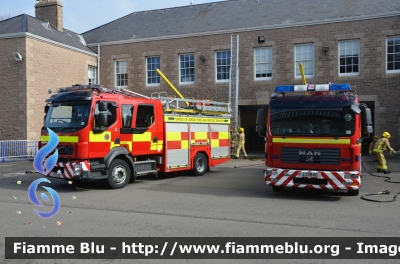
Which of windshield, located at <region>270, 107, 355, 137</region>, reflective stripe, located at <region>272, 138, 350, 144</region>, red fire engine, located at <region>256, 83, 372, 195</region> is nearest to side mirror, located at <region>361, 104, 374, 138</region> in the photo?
red fire engine, located at <region>256, 83, 372, 195</region>

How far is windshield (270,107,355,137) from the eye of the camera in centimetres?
945

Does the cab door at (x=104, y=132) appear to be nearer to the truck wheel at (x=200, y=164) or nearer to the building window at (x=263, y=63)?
the truck wheel at (x=200, y=164)

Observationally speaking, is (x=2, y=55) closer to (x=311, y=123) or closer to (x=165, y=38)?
(x=165, y=38)

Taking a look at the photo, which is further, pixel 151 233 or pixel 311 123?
pixel 311 123

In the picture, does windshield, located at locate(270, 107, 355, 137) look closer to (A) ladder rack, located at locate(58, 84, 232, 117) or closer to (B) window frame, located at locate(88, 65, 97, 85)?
(A) ladder rack, located at locate(58, 84, 232, 117)

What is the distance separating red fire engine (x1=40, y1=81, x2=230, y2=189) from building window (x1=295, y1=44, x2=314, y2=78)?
9.15 metres

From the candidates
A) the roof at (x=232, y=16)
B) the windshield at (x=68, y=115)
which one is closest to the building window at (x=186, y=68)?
the roof at (x=232, y=16)

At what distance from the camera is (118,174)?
11.4 m

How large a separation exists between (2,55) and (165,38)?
8524 mm

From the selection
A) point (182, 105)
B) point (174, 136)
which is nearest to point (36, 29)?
point (182, 105)

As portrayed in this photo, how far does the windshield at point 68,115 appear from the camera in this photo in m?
10.8

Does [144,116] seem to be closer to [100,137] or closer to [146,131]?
[146,131]

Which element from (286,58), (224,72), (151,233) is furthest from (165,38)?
(151,233)

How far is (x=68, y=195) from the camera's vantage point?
1031cm
